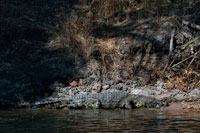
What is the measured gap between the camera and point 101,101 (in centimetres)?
923

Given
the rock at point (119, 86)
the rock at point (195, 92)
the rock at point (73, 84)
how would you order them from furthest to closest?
the rock at point (73, 84) < the rock at point (119, 86) < the rock at point (195, 92)

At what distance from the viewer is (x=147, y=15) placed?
1280 centimetres

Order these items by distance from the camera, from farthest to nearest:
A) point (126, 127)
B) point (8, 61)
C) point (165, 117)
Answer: point (8, 61)
point (165, 117)
point (126, 127)

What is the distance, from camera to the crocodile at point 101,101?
907 cm

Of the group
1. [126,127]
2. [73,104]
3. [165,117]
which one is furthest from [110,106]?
[126,127]

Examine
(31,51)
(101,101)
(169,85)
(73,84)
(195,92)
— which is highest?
(31,51)

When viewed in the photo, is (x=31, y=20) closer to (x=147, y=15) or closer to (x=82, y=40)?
(x=82, y=40)

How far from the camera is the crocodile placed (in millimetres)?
9070

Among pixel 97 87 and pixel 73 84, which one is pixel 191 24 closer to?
pixel 97 87

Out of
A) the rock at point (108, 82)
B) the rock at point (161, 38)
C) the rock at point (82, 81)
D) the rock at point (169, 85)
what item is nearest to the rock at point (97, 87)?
the rock at point (108, 82)

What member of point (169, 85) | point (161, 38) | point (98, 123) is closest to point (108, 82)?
point (169, 85)

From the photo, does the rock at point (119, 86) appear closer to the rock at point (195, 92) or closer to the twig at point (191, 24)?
the rock at point (195, 92)

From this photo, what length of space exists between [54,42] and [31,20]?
173 cm

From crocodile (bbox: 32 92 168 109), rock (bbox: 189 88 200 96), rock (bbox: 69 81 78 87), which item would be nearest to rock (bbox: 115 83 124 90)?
crocodile (bbox: 32 92 168 109)
